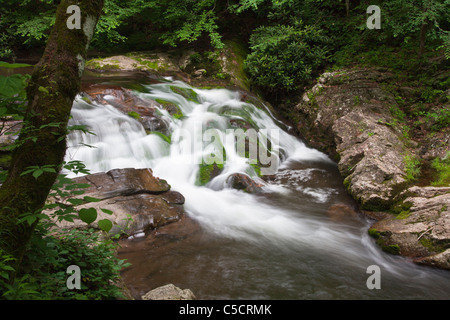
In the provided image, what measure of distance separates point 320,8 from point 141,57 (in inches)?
314

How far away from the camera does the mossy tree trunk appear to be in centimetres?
189

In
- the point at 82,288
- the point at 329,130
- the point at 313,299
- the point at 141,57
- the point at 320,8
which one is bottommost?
the point at 313,299

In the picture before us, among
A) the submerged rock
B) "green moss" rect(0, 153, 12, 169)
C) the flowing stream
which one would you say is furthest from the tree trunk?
"green moss" rect(0, 153, 12, 169)

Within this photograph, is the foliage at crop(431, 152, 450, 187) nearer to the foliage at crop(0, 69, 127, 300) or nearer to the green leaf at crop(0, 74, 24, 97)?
the foliage at crop(0, 69, 127, 300)

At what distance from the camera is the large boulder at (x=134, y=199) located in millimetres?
4699

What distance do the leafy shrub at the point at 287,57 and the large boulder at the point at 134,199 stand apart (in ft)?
22.2

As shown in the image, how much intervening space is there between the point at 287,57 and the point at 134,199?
26.5 feet

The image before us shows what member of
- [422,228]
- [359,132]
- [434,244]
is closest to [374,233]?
[422,228]

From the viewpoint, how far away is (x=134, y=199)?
518 centimetres

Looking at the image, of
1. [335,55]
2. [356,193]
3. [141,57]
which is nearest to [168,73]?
[141,57]

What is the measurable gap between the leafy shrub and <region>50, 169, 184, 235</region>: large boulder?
266 inches
